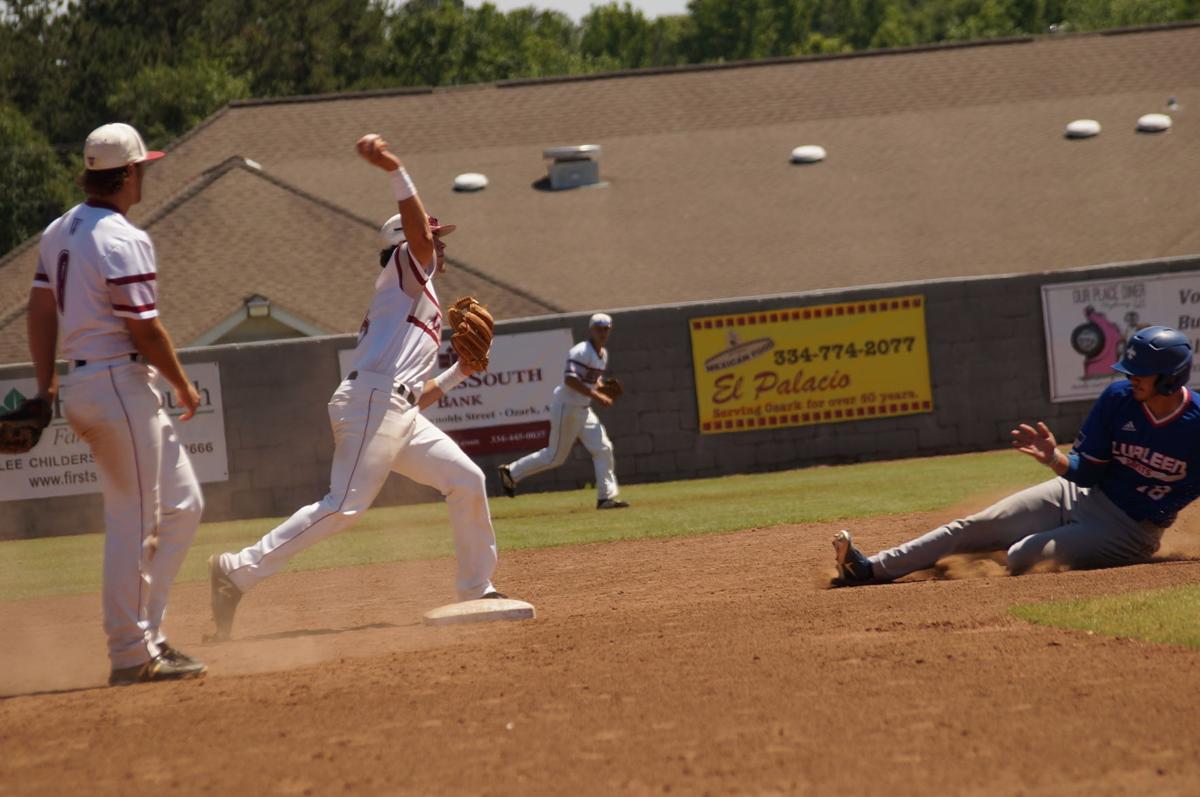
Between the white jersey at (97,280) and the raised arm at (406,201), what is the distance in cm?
129

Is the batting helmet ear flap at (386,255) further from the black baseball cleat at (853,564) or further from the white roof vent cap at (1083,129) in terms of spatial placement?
the white roof vent cap at (1083,129)

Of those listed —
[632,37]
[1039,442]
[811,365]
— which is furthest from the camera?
[632,37]

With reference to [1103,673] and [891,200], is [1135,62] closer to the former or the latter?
[891,200]

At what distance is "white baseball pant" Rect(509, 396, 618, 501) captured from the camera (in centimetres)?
1628

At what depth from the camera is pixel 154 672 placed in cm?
648

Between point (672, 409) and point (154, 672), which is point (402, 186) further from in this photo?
point (672, 409)

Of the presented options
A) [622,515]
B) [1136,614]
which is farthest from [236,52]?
[1136,614]

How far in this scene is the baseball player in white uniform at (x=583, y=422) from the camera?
16250mm

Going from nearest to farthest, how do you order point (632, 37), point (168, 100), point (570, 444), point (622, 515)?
point (622, 515), point (570, 444), point (168, 100), point (632, 37)

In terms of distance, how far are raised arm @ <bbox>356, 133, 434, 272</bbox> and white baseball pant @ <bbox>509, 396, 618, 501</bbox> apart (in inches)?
350

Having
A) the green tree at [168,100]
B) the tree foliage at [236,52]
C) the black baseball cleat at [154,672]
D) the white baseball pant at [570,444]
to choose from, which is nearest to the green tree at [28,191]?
the tree foliage at [236,52]

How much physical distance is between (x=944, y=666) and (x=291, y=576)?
717 cm

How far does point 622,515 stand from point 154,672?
9128 mm

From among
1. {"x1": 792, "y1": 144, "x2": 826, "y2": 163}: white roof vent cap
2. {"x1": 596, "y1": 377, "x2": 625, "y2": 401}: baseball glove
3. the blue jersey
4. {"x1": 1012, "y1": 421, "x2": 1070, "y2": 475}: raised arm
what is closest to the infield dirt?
the blue jersey
